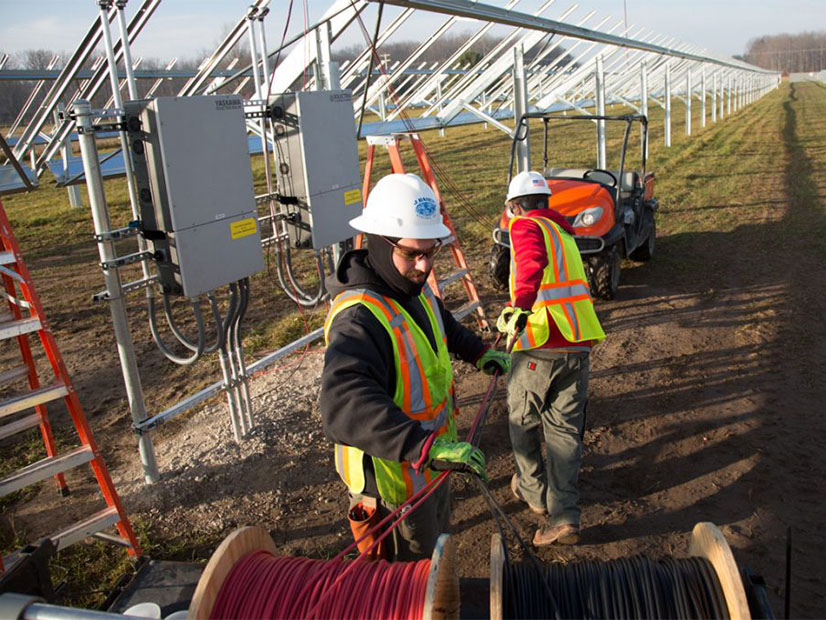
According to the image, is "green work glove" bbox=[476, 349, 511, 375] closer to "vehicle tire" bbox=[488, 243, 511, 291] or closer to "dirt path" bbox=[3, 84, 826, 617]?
"dirt path" bbox=[3, 84, 826, 617]

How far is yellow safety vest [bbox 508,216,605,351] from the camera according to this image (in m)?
3.84

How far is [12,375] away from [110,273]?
30.5 inches

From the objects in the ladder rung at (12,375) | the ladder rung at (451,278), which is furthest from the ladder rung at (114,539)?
the ladder rung at (451,278)

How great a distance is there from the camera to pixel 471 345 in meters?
3.29

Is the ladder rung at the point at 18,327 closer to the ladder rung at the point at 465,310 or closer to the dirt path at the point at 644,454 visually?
the dirt path at the point at 644,454

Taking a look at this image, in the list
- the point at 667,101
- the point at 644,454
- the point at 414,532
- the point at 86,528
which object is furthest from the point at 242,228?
the point at 667,101

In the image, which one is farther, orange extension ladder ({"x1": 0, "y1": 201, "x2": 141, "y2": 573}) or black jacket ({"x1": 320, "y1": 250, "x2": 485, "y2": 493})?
orange extension ladder ({"x1": 0, "y1": 201, "x2": 141, "y2": 573})

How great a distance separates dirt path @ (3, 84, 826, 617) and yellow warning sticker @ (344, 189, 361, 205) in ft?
5.34

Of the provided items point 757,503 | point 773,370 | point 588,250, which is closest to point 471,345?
point 757,503

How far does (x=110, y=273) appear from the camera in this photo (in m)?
4.07

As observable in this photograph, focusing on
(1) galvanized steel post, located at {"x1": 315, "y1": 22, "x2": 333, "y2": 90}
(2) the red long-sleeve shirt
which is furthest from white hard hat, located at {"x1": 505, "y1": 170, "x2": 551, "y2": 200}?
(1) galvanized steel post, located at {"x1": 315, "y1": 22, "x2": 333, "y2": 90}

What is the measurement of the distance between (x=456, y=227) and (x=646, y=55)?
10.7 metres

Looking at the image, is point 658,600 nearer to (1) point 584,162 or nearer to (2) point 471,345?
(2) point 471,345

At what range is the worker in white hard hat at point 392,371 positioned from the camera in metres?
2.23
